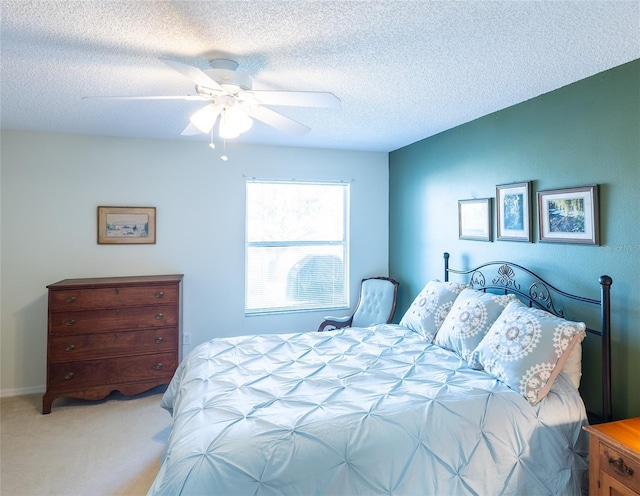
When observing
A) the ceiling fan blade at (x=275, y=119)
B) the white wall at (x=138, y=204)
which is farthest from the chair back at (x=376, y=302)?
the ceiling fan blade at (x=275, y=119)

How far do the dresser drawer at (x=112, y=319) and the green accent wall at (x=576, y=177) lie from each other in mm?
2678

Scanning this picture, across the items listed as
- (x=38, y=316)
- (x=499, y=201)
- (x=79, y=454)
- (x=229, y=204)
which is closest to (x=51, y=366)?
(x=38, y=316)

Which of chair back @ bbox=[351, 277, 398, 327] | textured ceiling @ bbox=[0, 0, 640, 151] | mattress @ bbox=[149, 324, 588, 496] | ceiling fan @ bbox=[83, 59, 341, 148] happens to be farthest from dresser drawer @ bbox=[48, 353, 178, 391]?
ceiling fan @ bbox=[83, 59, 341, 148]

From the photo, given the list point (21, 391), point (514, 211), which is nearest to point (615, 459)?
point (514, 211)

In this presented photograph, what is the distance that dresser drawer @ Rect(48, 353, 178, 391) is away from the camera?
3.36 metres

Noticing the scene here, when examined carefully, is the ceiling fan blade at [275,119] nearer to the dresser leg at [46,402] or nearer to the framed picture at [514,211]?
the framed picture at [514,211]

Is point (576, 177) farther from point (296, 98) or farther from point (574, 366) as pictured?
point (296, 98)

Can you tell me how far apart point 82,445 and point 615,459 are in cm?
327

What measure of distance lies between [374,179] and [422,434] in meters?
3.39

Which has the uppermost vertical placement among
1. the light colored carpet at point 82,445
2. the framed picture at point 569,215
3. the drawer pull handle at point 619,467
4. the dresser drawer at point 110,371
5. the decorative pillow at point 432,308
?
the framed picture at point 569,215

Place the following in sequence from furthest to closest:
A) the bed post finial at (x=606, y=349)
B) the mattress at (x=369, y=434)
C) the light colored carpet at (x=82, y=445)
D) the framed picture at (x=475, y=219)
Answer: the framed picture at (x=475, y=219) → the light colored carpet at (x=82, y=445) → the bed post finial at (x=606, y=349) → the mattress at (x=369, y=434)

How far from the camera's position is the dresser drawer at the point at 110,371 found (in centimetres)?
336

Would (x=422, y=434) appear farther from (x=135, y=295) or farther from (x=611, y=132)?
(x=135, y=295)

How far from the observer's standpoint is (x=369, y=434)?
1.73 m
